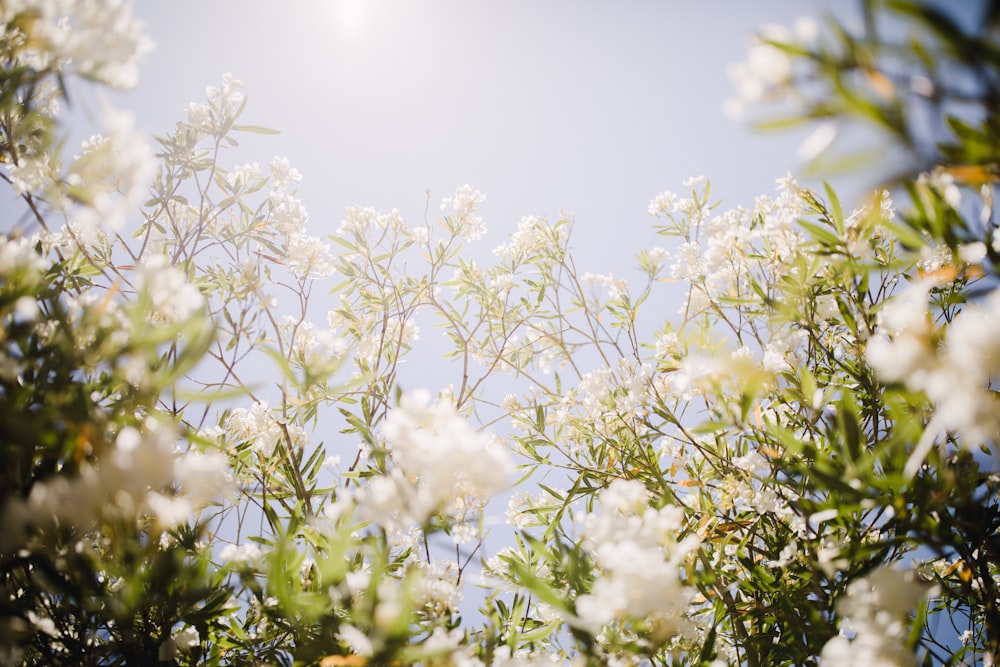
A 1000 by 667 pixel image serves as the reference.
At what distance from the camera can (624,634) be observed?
1.33m

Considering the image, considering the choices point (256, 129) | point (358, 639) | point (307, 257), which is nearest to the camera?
point (358, 639)

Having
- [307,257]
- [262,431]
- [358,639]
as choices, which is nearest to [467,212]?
[307,257]

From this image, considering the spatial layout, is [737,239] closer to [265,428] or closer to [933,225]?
[933,225]

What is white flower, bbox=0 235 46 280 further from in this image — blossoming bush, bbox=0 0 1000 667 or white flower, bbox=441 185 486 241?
white flower, bbox=441 185 486 241

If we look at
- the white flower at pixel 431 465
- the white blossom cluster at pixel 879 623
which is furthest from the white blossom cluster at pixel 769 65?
the white blossom cluster at pixel 879 623

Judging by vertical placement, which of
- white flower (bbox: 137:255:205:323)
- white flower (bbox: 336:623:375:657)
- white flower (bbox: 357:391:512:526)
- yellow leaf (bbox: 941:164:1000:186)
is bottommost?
white flower (bbox: 336:623:375:657)

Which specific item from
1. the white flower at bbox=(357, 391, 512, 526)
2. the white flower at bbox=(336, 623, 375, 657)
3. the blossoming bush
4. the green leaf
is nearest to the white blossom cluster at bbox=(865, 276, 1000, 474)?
the blossoming bush

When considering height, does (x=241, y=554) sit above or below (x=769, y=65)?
below

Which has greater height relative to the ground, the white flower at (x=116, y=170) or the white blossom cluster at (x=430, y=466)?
the white flower at (x=116, y=170)

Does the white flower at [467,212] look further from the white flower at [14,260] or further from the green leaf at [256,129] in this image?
the white flower at [14,260]

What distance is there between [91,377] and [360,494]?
0.99m

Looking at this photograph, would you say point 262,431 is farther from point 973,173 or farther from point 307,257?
point 973,173

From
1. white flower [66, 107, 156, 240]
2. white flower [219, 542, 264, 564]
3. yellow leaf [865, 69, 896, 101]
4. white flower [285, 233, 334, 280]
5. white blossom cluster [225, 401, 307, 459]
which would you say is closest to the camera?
yellow leaf [865, 69, 896, 101]

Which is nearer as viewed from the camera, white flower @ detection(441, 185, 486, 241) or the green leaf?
the green leaf
